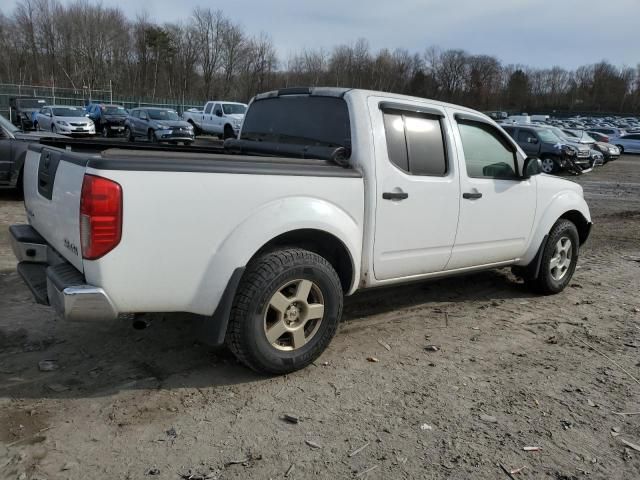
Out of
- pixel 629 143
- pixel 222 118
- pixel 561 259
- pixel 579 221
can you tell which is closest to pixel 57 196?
pixel 561 259

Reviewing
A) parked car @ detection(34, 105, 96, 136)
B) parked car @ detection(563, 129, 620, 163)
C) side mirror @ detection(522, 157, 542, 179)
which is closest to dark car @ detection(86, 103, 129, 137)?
parked car @ detection(34, 105, 96, 136)

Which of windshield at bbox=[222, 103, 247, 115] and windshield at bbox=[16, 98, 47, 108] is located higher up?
windshield at bbox=[16, 98, 47, 108]

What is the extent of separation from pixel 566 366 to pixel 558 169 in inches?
698

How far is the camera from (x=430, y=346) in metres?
4.25

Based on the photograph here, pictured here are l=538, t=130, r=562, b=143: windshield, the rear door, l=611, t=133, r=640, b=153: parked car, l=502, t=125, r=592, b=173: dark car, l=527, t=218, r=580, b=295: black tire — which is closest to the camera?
l=527, t=218, r=580, b=295: black tire

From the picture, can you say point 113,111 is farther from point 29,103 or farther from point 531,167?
point 531,167

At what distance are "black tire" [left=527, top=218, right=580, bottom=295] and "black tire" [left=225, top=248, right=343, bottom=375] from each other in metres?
2.79

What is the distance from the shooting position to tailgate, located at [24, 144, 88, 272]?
2.99 metres

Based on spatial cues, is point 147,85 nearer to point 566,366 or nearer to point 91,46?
point 91,46

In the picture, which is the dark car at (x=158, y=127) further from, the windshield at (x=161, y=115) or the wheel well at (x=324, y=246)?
the wheel well at (x=324, y=246)

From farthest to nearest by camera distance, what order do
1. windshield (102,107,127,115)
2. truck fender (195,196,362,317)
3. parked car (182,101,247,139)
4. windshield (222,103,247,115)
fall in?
windshield (102,107,127,115), windshield (222,103,247,115), parked car (182,101,247,139), truck fender (195,196,362,317)

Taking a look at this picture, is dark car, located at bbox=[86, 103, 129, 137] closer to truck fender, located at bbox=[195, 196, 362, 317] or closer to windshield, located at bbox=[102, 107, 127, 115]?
windshield, located at bbox=[102, 107, 127, 115]

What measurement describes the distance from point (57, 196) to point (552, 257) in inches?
182

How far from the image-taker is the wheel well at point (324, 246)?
11.7 ft
